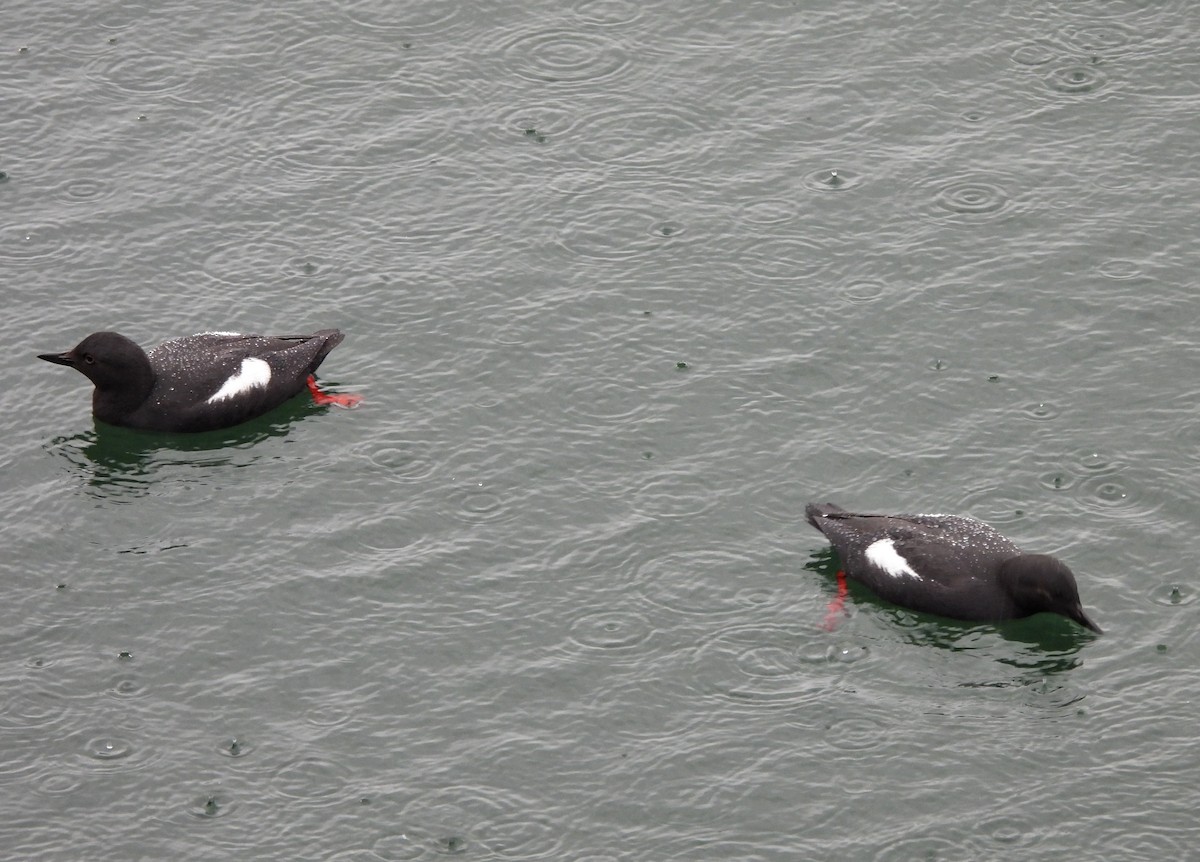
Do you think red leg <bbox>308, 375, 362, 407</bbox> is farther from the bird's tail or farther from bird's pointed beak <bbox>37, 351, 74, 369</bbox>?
the bird's tail

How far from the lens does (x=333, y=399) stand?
1109 inches

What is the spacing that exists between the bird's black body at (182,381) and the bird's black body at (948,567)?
7866mm

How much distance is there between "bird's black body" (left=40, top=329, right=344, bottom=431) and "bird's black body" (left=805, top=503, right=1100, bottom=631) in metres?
7.87

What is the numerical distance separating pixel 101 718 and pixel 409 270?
371 inches

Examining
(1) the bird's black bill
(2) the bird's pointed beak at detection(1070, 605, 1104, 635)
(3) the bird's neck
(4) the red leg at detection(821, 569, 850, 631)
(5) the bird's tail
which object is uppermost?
(1) the bird's black bill

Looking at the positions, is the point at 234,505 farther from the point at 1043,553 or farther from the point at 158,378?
the point at 1043,553

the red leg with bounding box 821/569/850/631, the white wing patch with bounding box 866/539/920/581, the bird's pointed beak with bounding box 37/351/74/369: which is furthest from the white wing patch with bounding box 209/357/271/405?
the white wing patch with bounding box 866/539/920/581

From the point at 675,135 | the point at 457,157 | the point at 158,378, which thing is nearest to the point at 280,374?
the point at 158,378

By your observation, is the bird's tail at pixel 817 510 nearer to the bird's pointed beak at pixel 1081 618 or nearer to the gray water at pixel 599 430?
the gray water at pixel 599 430

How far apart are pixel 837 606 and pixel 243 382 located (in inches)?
335

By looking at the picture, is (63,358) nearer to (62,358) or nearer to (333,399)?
(62,358)

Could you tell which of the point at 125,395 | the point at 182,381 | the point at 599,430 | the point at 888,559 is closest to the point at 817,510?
the point at 888,559

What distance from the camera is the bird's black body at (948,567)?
23.7m

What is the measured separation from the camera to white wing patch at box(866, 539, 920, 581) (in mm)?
24312
